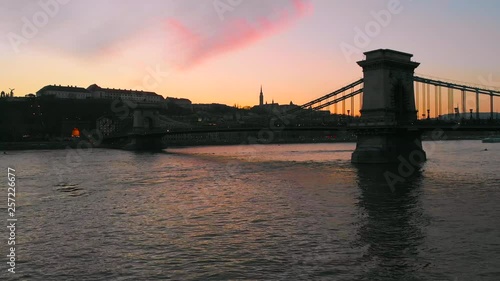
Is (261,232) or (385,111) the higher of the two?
(385,111)

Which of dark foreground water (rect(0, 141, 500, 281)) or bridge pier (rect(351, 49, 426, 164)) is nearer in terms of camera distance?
dark foreground water (rect(0, 141, 500, 281))

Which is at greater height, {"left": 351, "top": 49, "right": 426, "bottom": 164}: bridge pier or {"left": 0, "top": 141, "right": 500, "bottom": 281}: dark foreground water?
{"left": 351, "top": 49, "right": 426, "bottom": 164}: bridge pier

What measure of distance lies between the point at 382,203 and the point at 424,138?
151 meters

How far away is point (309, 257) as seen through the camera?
1303 centimetres

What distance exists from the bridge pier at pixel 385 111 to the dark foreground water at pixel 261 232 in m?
12.3

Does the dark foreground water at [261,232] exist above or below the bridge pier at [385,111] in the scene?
below

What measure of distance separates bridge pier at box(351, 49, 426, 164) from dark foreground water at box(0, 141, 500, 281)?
12339mm

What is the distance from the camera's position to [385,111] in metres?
42.4

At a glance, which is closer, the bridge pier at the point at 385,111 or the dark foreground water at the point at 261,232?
the dark foreground water at the point at 261,232

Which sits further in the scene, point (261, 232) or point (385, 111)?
point (385, 111)

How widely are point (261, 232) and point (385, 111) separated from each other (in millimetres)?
29244

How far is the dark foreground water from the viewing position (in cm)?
1209

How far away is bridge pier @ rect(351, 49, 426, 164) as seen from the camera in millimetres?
41594

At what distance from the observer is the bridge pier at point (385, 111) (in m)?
41.6
